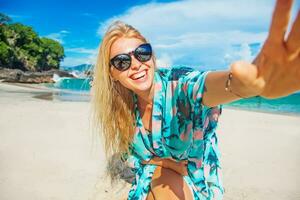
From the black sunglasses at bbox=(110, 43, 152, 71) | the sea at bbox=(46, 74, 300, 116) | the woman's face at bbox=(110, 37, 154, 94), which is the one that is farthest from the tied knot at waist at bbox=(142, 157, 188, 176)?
the sea at bbox=(46, 74, 300, 116)

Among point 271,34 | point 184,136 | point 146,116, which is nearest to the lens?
point 271,34

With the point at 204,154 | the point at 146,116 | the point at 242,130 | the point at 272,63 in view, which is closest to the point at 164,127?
the point at 146,116

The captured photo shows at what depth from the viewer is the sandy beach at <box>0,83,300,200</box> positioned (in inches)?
165

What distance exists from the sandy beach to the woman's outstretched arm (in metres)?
3.05

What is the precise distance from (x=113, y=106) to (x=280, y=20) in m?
2.23

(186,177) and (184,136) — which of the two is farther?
(186,177)

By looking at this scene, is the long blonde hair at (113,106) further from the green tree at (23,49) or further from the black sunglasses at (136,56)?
the green tree at (23,49)

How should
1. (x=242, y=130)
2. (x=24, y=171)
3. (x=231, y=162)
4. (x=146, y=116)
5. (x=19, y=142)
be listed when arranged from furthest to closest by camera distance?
(x=242, y=130)
(x=19, y=142)
(x=231, y=162)
(x=24, y=171)
(x=146, y=116)

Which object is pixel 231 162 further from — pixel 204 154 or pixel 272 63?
pixel 272 63

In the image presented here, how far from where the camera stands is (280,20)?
1.19 meters

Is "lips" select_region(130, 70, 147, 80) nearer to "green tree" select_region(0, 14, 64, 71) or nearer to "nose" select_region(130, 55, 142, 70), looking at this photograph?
"nose" select_region(130, 55, 142, 70)

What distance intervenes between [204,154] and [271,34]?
1.94 m

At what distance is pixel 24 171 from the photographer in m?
4.64

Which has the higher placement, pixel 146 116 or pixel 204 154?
pixel 146 116
